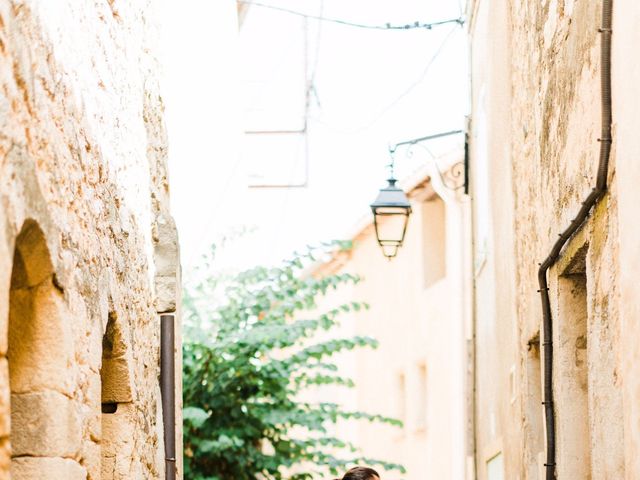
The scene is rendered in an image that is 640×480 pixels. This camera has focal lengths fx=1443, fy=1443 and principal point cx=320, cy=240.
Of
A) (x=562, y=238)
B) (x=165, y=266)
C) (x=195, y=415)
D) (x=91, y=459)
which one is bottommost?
(x=195, y=415)

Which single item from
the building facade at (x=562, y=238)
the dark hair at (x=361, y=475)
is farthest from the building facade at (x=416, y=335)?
the dark hair at (x=361, y=475)

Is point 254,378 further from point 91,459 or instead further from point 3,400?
point 3,400

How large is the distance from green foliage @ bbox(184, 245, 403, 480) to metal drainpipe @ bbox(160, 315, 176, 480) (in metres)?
6.05

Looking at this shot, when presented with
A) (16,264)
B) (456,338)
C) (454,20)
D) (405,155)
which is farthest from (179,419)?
(456,338)

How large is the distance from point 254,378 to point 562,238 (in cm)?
849

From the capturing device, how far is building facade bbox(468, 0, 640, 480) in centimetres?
573

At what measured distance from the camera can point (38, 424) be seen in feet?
17.7

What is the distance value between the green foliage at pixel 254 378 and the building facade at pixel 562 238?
3.00 metres

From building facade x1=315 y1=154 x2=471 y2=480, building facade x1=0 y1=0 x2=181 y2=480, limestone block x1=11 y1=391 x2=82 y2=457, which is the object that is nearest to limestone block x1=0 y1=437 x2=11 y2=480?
building facade x1=0 y1=0 x2=181 y2=480

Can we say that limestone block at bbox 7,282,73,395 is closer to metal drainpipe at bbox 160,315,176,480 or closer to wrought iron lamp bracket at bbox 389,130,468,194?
metal drainpipe at bbox 160,315,176,480

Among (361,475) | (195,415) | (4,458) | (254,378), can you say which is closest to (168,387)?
(361,475)

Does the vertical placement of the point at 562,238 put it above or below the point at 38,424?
above

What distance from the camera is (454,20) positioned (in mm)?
15359

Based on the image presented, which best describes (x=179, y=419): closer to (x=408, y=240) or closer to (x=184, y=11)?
(x=184, y=11)
